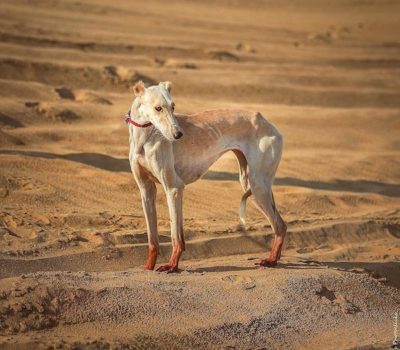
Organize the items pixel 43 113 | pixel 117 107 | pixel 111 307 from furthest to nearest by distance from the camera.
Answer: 1. pixel 117 107
2. pixel 43 113
3. pixel 111 307

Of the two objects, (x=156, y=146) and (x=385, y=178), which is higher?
(x=156, y=146)

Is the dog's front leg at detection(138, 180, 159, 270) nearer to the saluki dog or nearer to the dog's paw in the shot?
the saluki dog

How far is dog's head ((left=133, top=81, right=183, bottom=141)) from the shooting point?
282 inches

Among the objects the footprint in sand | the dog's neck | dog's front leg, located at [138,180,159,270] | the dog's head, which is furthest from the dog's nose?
the footprint in sand

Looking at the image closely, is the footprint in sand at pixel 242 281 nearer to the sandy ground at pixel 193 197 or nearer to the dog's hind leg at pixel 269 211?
the sandy ground at pixel 193 197

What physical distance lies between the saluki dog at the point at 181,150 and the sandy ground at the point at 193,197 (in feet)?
1.88

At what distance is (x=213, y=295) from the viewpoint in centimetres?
725

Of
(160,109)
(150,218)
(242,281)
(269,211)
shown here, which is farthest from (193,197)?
(160,109)

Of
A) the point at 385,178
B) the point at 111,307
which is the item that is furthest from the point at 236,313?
the point at 385,178

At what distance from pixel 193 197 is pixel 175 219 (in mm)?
3294

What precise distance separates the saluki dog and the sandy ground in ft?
1.88

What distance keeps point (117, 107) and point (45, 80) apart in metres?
2.12

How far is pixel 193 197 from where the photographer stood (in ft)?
35.9

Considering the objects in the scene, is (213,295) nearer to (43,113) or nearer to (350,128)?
(43,113)
